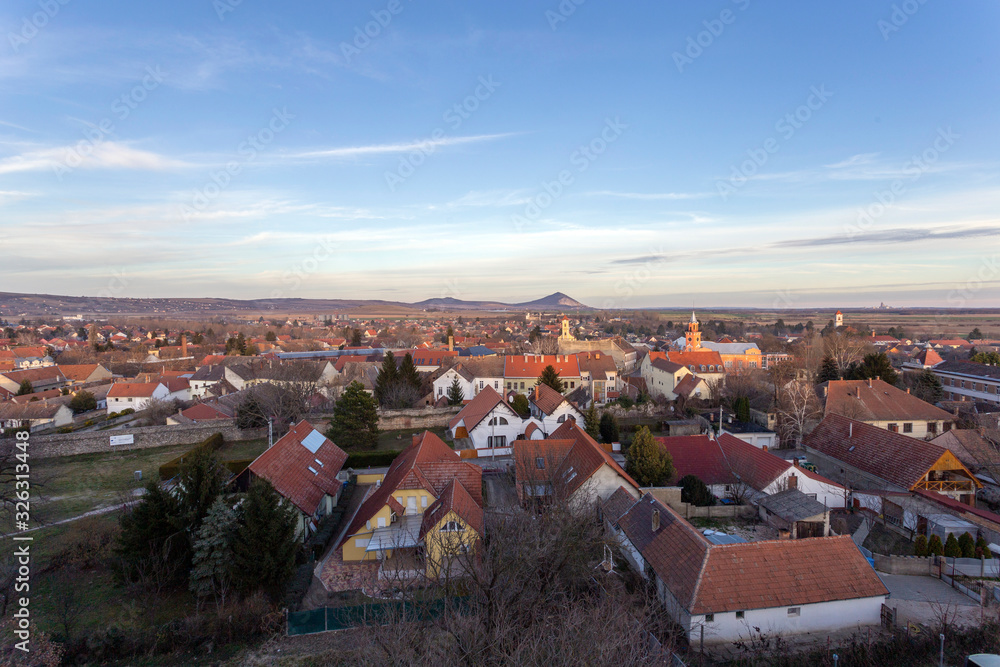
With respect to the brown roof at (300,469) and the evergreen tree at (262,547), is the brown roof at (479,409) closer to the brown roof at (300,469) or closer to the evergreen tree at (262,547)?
the brown roof at (300,469)

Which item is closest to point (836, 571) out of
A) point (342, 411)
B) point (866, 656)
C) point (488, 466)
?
point (866, 656)


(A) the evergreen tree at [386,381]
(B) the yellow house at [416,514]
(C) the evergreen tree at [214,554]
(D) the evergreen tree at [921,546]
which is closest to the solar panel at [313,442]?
(B) the yellow house at [416,514]

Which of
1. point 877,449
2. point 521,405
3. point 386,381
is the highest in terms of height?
point 386,381

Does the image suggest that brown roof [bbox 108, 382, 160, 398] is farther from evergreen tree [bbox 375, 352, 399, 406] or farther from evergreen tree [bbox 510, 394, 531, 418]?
evergreen tree [bbox 510, 394, 531, 418]

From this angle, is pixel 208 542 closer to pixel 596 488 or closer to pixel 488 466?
pixel 596 488

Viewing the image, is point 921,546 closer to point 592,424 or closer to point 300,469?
point 592,424

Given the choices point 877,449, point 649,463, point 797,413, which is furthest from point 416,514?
point 797,413

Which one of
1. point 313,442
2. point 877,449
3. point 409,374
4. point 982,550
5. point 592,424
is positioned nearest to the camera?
point 982,550
